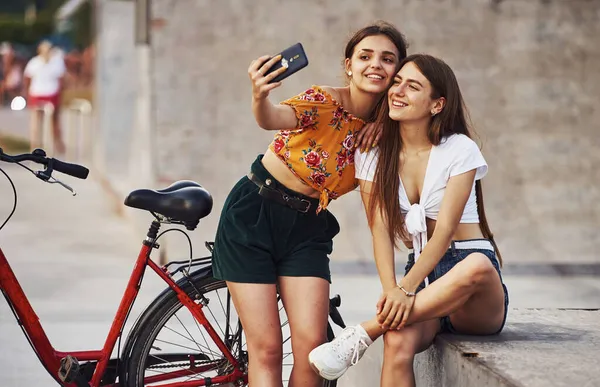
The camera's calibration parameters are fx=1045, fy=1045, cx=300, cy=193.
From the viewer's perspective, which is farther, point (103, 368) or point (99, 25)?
point (99, 25)

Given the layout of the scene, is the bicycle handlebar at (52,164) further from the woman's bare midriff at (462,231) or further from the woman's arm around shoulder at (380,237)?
the woman's bare midriff at (462,231)

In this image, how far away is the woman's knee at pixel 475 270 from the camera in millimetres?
3412

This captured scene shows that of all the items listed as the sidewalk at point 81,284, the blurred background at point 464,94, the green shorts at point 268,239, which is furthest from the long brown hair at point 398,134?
the blurred background at point 464,94

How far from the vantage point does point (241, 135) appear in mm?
7688

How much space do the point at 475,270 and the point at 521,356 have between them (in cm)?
32

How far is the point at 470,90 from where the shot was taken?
761 centimetres

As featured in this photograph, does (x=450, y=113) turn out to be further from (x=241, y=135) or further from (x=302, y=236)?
(x=241, y=135)

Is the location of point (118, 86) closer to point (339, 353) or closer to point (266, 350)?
point (266, 350)

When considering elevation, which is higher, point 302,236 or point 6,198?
point 302,236

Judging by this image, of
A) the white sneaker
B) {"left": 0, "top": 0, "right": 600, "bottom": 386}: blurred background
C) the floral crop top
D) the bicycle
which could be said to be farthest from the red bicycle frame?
{"left": 0, "top": 0, "right": 600, "bottom": 386}: blurred background

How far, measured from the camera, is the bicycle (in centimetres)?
374

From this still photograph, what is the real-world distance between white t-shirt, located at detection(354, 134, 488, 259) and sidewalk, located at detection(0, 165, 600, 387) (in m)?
0.82

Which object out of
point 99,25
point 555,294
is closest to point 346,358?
point 555,294

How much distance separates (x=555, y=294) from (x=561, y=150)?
136cm
